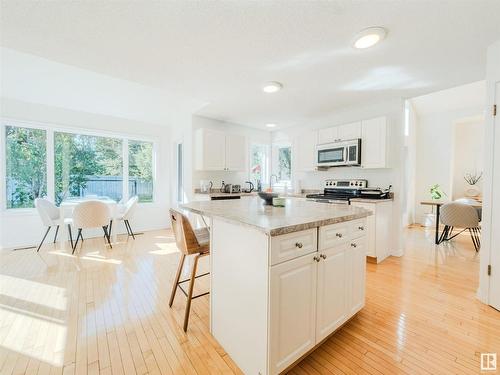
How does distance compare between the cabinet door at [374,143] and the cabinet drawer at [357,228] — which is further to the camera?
the cabinet door at [374,143]

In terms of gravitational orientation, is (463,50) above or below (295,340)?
above

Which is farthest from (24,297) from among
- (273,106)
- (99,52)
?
(273,106)

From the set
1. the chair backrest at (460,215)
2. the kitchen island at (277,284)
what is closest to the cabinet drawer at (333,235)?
the kitchen island at (277,284)

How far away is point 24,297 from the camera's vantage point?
221 cm

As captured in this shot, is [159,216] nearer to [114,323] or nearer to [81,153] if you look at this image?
[81,153]

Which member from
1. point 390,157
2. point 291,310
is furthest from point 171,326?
point 390,157

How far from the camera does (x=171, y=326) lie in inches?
70.3

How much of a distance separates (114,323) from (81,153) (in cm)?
409

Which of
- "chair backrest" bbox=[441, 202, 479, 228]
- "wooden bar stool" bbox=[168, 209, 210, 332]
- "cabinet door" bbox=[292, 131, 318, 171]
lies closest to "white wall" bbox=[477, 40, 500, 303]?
"chair backrest" bbox=[441, 202, 479, 228]

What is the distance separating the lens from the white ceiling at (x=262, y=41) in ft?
5.34

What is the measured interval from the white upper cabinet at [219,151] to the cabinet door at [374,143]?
2354 millimetres

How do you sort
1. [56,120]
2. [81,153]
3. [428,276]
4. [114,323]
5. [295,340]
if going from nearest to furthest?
[295,340] → [114,323] → [428,276] → [56,120] → [81,153]

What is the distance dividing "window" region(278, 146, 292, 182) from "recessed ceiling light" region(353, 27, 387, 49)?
3.56m

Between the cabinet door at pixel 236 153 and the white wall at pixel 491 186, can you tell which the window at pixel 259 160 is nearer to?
the cabinet door at pixel 236 153
